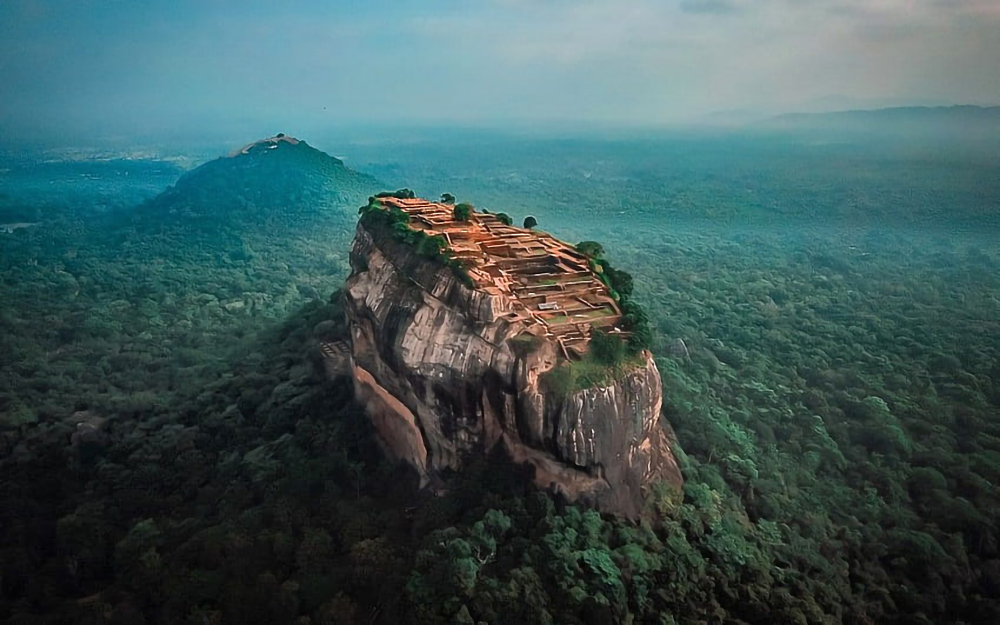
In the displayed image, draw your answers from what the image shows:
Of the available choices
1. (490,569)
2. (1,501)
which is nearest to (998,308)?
(490,569)

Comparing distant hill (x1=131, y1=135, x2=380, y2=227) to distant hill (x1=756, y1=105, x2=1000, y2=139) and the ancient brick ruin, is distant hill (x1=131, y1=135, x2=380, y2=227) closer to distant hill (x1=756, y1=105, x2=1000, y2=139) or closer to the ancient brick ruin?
the ancient brick ruin

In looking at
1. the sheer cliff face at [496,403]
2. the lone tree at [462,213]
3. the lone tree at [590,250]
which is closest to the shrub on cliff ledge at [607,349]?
the sheer cliff face at [496,403]

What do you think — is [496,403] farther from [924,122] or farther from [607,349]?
[924,122]

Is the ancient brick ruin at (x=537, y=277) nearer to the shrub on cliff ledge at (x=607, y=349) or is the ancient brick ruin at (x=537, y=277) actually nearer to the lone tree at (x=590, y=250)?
the lone tree at (x=590, y=250)

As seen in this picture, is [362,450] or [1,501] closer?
[1,501]

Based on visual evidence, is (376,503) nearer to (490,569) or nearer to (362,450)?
(362,450)
